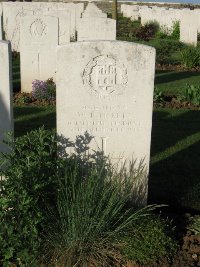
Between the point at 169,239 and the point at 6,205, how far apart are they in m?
1.39

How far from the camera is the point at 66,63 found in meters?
4.78

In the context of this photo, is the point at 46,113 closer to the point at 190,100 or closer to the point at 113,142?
the point at 190,100

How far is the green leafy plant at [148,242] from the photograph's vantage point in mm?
4246

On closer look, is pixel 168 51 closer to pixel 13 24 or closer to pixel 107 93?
pixel 13 24

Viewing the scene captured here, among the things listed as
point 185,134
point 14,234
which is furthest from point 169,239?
point 185,134

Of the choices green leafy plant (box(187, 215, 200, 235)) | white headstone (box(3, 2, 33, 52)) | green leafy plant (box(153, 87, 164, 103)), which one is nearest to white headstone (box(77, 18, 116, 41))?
green leafy plant (box(153, 87, 164, 103))

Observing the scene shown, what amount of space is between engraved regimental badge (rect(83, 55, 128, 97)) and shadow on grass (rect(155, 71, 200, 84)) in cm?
792

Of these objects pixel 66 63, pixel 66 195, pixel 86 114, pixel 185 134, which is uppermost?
pixel 66 63

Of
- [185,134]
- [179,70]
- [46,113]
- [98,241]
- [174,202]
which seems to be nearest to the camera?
[98,241]

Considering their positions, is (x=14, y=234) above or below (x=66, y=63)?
below

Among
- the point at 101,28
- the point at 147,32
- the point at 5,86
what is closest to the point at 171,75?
the point at 101,28

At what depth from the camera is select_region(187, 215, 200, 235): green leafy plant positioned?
4883 mm

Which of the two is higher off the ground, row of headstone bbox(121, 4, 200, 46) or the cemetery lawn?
row of headstone bbox(121, 4, 200, 46)

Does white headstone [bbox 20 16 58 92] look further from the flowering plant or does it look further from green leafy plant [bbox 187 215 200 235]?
green leafy plant [bbox 187 215 200 235]
